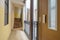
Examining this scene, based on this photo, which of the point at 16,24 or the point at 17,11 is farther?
the point at 17,11

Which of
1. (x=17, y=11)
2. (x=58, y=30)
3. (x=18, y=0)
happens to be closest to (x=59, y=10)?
(x=58, y=30)

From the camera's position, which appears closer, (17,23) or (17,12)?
(17,23)

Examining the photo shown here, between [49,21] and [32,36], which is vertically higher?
[49,21]

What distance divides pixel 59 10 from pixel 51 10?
1.11 feet

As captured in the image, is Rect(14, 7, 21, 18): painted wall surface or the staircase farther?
Rect(14, 7, 21, 18): painted wall surface

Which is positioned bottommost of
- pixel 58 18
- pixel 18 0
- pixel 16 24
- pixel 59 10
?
pixel 16 24

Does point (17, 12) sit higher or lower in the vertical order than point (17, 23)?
higher

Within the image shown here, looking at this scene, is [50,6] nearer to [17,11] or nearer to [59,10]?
[59,10]

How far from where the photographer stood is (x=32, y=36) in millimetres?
3543

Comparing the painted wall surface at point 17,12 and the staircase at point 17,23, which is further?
the painted wall surface at point 17,12

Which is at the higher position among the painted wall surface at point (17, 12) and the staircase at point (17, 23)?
the painted wall surface at point (17, 12)

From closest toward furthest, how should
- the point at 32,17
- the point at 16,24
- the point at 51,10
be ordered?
1. the point at 51,10
2. the point at 32,17
3. the point at 16,24

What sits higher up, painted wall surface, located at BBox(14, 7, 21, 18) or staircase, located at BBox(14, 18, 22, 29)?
painted wall surface, located at BBox(14, 7, 21, 18)

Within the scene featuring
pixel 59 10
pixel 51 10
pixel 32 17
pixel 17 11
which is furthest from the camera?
pixel 17 11
